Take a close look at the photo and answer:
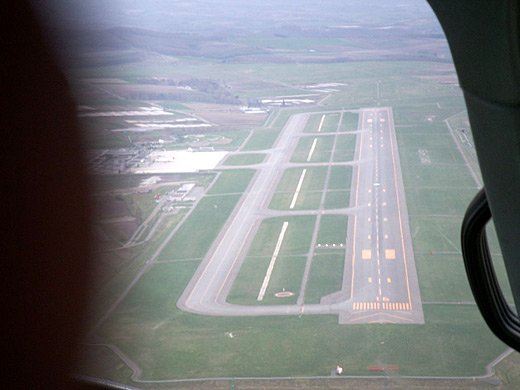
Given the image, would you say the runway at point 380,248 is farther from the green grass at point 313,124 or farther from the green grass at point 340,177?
the green grass at point 313,124

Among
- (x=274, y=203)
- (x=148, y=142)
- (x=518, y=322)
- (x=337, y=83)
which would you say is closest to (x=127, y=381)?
(x=274, y=203)

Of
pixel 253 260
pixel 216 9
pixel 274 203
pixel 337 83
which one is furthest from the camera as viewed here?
pixel 216 9

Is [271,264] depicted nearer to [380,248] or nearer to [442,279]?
[380,248]

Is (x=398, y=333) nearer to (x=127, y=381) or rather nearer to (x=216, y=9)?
(x=127, y=381)

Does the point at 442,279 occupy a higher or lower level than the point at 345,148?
lower

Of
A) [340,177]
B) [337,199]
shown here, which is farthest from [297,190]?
[340,177]

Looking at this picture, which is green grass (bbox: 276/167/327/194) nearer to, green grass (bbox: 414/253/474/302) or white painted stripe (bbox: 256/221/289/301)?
white painted stripe (bbox: 256/221/289/301)

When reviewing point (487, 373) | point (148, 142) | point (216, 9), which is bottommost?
point (487, 373)

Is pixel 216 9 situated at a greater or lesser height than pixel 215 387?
greater
